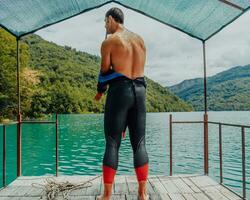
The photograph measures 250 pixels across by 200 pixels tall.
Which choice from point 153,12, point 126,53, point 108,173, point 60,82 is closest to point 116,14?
point 126,53

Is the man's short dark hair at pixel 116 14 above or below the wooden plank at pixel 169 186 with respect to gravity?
above

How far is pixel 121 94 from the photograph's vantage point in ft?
8.15

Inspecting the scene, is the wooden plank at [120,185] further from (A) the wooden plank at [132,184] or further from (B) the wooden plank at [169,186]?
(B) the wooden plank at [169,186]

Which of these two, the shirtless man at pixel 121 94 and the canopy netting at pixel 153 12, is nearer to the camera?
the shirtless man at pixel 121 94

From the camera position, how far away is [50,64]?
176ft

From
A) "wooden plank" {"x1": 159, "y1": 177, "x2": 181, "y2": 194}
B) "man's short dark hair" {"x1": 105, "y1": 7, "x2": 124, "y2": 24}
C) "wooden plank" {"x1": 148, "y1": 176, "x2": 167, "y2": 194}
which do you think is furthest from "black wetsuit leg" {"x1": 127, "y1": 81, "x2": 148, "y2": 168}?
"wooden plank" {"x1": 159, "y1": 177, "x2": 181, "y2": 194}

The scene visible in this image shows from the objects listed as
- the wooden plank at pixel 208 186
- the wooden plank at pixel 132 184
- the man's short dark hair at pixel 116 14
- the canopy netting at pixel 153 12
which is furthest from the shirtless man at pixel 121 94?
the canopy netting at pixel 153 12

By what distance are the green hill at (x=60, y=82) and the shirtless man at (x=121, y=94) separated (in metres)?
28.9

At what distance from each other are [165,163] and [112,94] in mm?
11901

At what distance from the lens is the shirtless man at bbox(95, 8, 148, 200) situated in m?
2.47

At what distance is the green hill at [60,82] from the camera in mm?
34484

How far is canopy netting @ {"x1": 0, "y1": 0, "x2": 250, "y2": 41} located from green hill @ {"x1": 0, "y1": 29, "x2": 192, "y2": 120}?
27.3 metres

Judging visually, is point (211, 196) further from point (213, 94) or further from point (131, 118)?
point (213, 94)

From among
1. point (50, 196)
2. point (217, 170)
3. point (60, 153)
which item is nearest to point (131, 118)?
point (50, 196)
